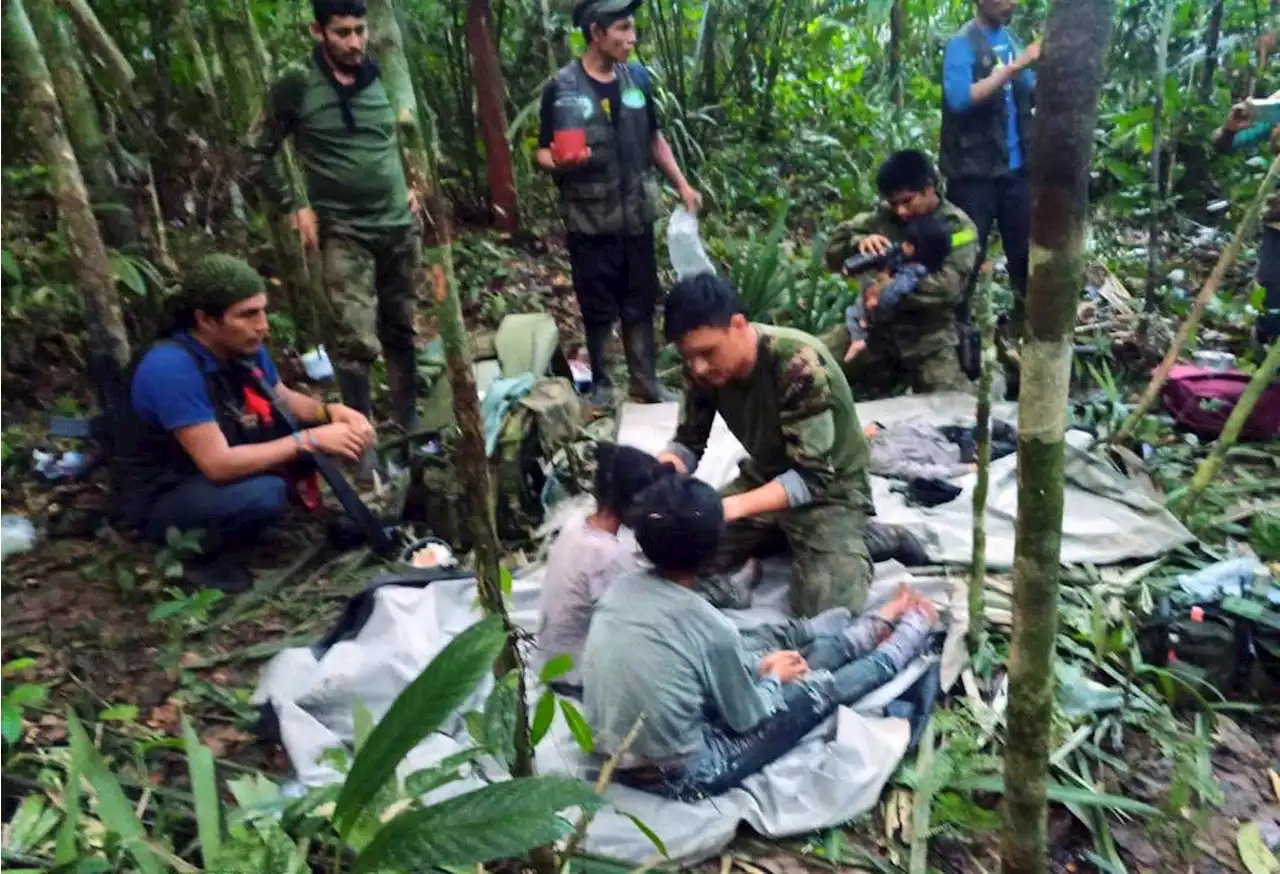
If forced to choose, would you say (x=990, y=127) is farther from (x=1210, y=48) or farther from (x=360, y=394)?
(x=360, y=394)

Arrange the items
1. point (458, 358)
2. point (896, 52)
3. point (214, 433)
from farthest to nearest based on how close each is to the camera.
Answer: point (896, 52) → point (214, 433) → point (458, 358)

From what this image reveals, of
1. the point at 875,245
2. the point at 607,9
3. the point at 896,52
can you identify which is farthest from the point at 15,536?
the point at 896,52

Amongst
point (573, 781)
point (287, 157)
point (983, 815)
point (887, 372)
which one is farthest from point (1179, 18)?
point (573, 781)


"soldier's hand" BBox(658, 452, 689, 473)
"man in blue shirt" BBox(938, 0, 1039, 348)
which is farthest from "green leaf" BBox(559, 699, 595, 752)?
"man in blue shirt" BBox(938, 0, 1039, 348)

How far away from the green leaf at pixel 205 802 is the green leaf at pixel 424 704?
2.11 feet

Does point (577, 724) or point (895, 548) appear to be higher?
point (577, 724)

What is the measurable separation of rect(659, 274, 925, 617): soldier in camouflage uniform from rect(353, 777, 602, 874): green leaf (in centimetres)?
164

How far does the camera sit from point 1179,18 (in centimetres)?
661

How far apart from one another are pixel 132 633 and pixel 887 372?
351 cm

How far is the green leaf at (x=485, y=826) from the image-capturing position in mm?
1573

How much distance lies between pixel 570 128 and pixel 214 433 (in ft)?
6.93

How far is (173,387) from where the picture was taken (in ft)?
10.9

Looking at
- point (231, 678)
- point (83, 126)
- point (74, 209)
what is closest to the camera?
point (231, 678)

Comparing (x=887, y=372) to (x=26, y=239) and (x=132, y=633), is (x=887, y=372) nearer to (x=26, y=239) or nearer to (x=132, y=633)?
(x=132, y=633)
